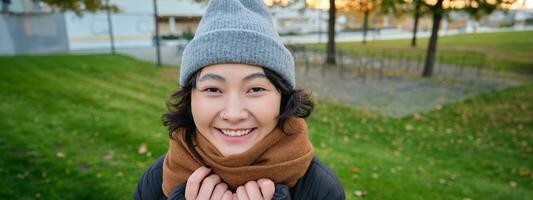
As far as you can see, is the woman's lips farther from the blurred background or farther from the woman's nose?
the blurred background

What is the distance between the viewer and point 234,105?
1564 millimetres

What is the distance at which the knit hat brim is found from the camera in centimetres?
158

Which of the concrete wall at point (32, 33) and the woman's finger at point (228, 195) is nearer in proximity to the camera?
the woman's finger at point (228, 195)

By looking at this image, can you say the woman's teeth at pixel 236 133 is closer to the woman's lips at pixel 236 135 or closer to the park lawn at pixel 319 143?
the woman's lips at pixel 236 135

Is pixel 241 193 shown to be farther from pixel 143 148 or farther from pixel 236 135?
pixel 143 148

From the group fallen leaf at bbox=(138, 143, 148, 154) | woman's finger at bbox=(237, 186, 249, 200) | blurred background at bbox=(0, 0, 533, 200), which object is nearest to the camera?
woman's finger at bbox=(237, 186, 249, 200)

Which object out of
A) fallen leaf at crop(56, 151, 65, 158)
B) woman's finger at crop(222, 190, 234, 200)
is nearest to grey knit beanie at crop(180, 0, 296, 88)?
woman's finger at crop(222, 190, 234, 200)

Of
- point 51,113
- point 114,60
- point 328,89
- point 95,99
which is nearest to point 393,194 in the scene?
point 51,113

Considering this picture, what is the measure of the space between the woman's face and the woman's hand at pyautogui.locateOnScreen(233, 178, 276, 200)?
0.16 m

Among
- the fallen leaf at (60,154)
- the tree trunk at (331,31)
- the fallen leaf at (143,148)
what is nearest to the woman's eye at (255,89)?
the fallen leaf at (143,148)

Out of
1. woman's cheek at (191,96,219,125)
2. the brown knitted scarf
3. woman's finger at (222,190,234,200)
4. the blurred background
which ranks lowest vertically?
the blurred background

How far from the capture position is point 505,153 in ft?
22.8

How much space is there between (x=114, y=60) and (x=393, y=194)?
1504 centimetres

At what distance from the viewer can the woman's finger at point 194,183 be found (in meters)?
1.60
